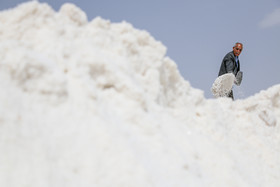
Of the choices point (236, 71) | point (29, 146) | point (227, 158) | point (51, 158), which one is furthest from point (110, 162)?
point (236, 71)

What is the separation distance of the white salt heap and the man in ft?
10.6

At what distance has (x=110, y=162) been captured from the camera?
74.2 inches

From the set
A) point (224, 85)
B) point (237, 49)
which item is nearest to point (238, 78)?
point (224, 85)

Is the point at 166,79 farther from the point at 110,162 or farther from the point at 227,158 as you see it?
the point at 110,162

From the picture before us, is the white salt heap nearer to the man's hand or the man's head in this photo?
the man's hand

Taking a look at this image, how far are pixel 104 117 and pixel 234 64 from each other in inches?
192

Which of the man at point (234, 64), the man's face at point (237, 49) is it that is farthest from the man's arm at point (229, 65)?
the man's face at point (237, 49)

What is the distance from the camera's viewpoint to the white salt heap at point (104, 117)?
1805 mm

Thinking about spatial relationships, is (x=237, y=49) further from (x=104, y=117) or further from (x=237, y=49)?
(x=104, y=117)

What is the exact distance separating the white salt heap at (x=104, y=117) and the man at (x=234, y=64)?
127 inches

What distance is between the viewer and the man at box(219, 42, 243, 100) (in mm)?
6457

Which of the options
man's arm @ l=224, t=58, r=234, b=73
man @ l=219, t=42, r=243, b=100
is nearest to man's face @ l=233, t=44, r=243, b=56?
man @ l=219, t=42, r=243, b=100

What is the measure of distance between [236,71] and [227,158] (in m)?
4.34

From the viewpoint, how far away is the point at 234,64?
21.4ft
